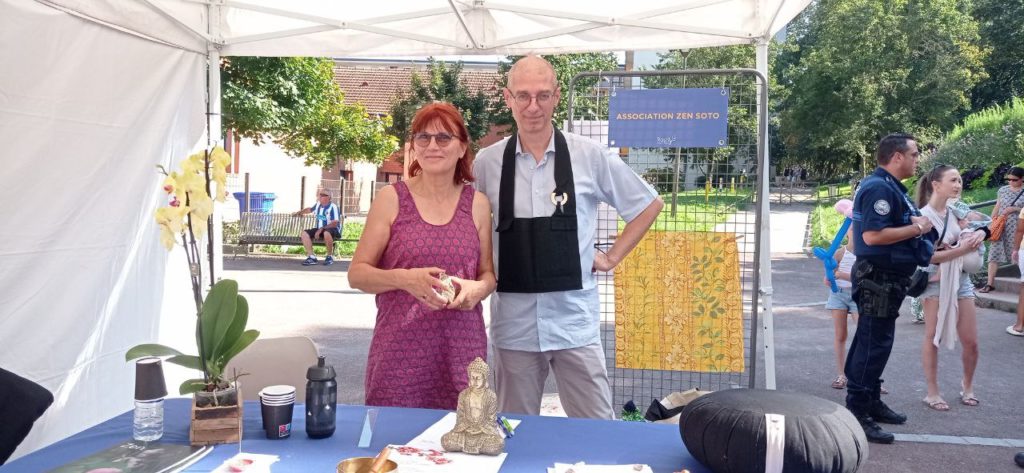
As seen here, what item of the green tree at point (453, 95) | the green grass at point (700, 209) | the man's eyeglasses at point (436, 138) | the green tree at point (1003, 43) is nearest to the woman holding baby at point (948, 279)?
the green grass at point (700, 209)

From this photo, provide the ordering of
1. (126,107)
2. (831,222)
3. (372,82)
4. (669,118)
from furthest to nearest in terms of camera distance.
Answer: (372,82)
(831,222)
(669,118)
(126,107)

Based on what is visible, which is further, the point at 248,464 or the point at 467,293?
the point at 467,293

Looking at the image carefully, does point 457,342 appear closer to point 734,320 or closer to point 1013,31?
point 734,320

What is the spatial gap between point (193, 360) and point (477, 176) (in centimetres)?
128

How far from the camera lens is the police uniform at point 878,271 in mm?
4457

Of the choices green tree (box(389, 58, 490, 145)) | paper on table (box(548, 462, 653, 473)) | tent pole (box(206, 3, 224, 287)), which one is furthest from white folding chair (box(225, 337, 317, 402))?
green tree (box(389, 58, 490, 145))

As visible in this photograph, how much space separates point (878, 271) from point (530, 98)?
2841mm

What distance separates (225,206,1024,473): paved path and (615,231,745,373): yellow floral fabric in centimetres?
65

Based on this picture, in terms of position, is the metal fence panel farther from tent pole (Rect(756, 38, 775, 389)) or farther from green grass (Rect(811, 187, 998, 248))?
green grass (Rect(811, 187, 998, 248))

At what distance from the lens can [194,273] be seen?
1.75 m

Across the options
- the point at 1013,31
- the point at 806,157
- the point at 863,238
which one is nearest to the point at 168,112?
the point at 863,238

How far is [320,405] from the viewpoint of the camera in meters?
1.98

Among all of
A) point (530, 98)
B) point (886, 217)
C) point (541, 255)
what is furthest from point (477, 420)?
point (886, 217)

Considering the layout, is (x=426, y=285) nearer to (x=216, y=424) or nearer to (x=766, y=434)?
(x=216, y=424)
